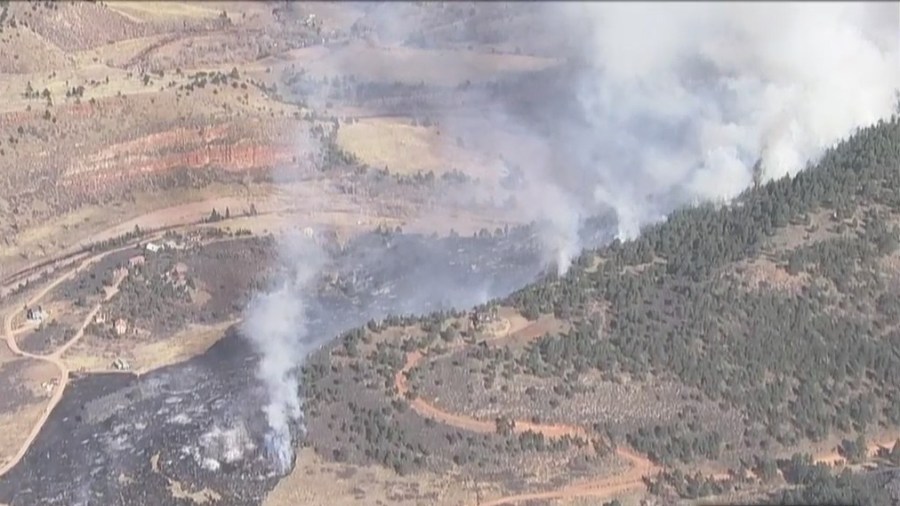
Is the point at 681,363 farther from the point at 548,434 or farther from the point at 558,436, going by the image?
the point at 548,434

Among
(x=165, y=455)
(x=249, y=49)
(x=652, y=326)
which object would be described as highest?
(x=249, y=49)

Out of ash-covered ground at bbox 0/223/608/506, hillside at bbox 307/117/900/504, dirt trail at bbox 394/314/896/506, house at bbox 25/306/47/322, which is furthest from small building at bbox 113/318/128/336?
dirt trail at bbox 394/314/896/506

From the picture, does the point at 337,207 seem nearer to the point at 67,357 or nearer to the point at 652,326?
the point at 67,357

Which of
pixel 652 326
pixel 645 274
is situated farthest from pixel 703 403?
pixel 645 274

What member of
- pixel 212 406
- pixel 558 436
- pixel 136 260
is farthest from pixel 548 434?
pixel 136 260

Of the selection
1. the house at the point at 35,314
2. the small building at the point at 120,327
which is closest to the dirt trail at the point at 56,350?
the house at the point at 35,314

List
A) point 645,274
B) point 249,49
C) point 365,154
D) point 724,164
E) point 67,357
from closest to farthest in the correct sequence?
1. point 645,274
2. point 67,357
3. point 724,164
4. point 365,154
5. point 249,49

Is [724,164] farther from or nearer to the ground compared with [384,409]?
farther from the ground
